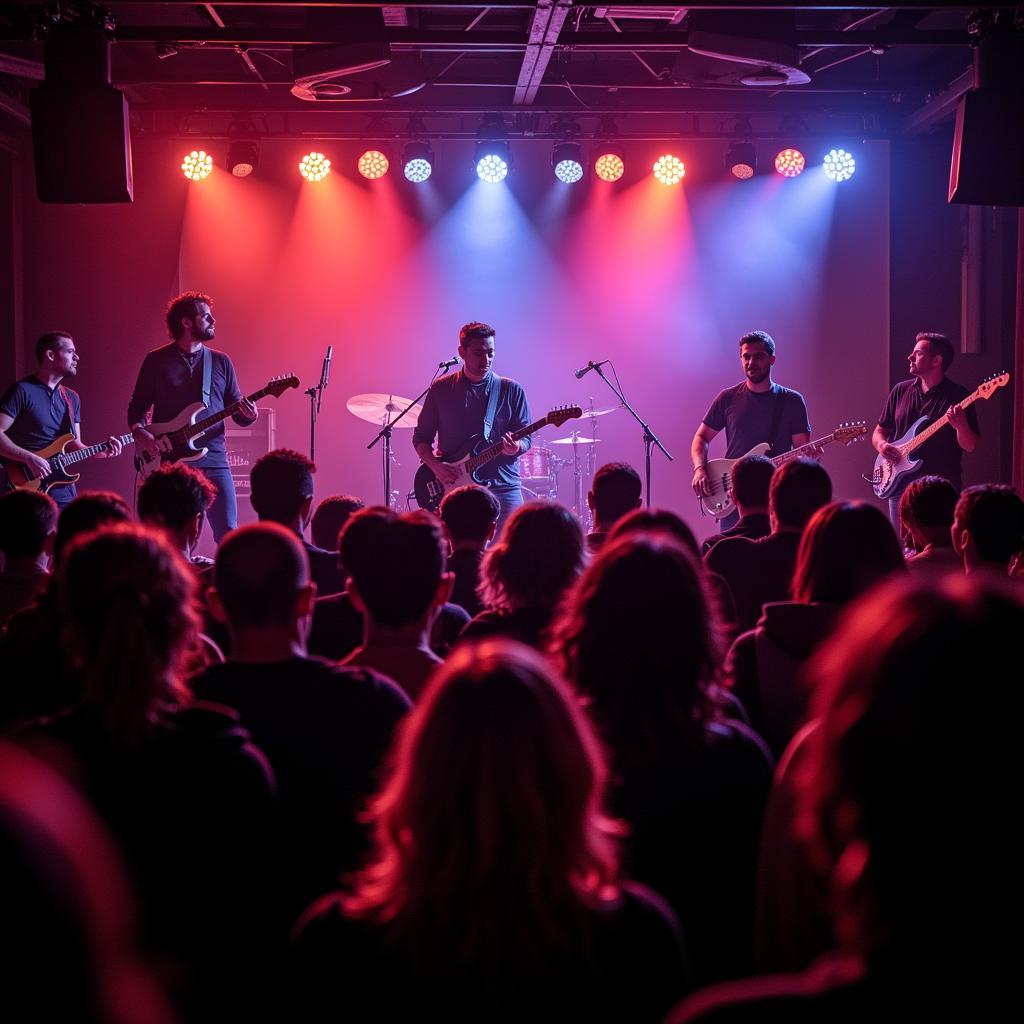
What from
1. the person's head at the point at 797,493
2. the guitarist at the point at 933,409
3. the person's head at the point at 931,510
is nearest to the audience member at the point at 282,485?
the person's head at the point at 797,493

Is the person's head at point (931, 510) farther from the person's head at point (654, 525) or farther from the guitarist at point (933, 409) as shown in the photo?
the guitarist at point (933, 409)

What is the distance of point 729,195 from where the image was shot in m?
11.3

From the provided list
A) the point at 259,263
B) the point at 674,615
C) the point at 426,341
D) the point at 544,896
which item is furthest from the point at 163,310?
the point at 544,896

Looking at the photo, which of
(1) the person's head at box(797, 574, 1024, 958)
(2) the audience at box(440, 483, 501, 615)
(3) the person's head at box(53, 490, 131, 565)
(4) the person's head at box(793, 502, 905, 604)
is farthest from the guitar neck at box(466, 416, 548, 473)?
(1) the person's head at box(797, 574, 1024, 958)

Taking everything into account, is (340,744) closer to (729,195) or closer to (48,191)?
(48,191)

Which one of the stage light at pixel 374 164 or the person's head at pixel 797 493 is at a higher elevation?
the stage light at pixel 374 164

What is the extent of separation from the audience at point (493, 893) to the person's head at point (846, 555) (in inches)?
76.6

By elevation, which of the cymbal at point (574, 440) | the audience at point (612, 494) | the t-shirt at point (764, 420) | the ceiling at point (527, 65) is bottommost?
the audience at point (612, 494)

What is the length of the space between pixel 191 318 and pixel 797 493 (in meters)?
4.89

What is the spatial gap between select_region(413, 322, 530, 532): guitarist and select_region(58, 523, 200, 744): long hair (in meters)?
5.73

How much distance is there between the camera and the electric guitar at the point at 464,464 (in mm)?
7926

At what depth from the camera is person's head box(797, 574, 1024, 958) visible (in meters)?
0.91

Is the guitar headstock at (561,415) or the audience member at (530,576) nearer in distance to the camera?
the audience member at (530,576)

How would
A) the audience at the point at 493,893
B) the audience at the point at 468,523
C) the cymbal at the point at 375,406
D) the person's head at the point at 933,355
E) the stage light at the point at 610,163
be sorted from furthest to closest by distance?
1. the stage light at the point at 610,163
2. the cymbal at the point at 375,406
3. the person's head at the point at 933,355
4. the audience at the point at 468,523
5. the audience at the point at 493,893
